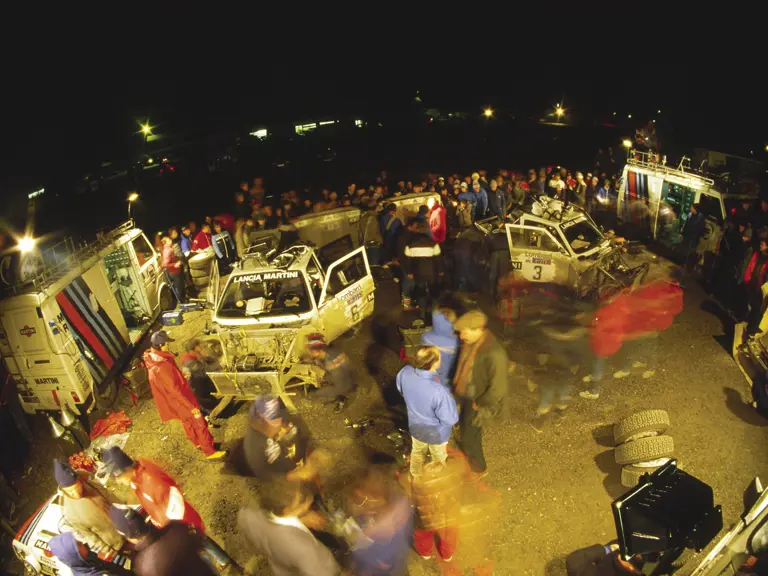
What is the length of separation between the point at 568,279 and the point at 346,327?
4678 millimetres

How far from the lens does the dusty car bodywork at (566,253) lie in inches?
350

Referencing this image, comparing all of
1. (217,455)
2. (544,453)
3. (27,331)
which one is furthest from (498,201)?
(27,331)

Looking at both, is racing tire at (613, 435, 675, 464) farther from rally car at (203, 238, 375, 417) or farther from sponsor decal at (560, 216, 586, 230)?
sponsor decal at (560, 216, 586, 230)

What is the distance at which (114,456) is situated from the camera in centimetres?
405

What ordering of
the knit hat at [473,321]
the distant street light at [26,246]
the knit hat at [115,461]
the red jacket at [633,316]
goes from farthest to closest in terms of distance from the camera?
the red jacket at [633,316], the distant street light at [26,246], the knit hat at [473,321], the knit hat at [115,461]

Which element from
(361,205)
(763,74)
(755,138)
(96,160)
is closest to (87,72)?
(96,160)

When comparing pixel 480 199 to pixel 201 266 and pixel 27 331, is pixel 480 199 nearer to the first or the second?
pixel 201 266

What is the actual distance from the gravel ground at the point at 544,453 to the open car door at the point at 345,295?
88cm

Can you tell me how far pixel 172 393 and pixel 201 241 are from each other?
20.5 feet

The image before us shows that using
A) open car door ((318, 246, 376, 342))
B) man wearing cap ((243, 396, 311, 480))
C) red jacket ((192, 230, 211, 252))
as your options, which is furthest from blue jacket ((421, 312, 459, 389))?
red jacket ((192, 230, 211, 252))

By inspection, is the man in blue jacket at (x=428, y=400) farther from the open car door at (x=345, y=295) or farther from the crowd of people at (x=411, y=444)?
the open car door at (x=345, y=295)

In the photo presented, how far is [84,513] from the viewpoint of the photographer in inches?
163

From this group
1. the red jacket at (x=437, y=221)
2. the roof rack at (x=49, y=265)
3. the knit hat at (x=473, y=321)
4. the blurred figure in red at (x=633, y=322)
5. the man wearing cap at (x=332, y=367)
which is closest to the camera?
the knit hat at (x=473, y=321)

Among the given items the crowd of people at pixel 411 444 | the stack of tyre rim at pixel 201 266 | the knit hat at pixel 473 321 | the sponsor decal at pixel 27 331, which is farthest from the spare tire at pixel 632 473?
the stack of tyre rim at pixel 201 266
